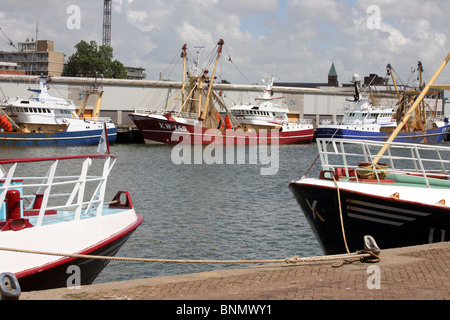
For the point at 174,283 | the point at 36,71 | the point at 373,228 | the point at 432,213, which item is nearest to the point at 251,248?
the point at 373,228

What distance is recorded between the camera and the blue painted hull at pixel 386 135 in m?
63.1

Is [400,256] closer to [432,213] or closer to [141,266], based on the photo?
[432,213]

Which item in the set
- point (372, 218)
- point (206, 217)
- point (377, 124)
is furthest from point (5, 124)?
point (372, 218)

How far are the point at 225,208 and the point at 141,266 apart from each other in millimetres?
8849

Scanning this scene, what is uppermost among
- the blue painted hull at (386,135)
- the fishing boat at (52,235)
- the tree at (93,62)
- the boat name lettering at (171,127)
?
the tree at (93,62)

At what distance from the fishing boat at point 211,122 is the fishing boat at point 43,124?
4.61 meters

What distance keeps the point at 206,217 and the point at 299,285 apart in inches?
503

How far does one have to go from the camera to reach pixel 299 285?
8.39 m

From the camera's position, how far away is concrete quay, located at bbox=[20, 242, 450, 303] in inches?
304

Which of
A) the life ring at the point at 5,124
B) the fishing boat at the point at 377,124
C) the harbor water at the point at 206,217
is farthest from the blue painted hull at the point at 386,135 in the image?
the life ring at the point at 5,124

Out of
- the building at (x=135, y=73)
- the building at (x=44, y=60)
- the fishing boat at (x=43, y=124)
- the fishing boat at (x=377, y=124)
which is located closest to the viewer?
the fishing boat at (x=43, y=124)

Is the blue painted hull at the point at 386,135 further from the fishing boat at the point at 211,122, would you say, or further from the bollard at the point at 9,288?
the bollard at the point at 9,288

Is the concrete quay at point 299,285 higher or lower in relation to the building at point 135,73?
lower
